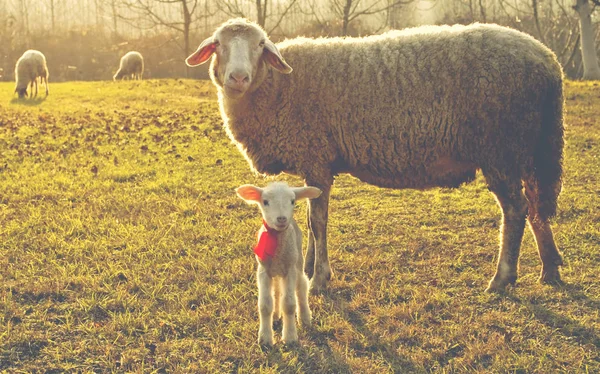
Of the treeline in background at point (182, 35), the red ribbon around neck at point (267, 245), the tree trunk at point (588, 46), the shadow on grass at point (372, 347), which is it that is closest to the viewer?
the shadow on grass at point (372, 347)

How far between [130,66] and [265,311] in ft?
104

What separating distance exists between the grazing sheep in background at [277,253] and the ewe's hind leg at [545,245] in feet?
6.53

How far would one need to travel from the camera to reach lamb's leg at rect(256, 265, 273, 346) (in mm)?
3633

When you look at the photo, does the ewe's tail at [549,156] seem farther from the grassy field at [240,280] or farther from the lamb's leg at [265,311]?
the lamb's leg at [265,311]

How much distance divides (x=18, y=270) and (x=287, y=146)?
2.42 m

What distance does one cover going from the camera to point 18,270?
485cm

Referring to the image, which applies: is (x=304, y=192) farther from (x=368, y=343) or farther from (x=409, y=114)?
(x=409, y=114)

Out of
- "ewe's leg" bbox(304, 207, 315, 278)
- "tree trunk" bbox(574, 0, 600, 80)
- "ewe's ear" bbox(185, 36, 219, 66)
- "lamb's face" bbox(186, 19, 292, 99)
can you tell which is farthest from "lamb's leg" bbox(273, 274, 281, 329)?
"tree trunk" bbox(574, 0, 600, 80)

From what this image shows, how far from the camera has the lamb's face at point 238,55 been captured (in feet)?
14.6

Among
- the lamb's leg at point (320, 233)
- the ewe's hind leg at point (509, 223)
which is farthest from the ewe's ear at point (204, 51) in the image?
the ewe's hind leg at point (509, 223)

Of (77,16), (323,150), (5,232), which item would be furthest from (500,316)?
(77,16)

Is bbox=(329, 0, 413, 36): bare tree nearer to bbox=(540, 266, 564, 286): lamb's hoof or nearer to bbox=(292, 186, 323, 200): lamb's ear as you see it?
bbox=(540, 266, 564, 286): lamb's hoof

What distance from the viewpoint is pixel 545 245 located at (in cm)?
477

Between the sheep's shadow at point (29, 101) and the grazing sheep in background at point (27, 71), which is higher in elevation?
the grazing sheep in background at point (27, 71)
